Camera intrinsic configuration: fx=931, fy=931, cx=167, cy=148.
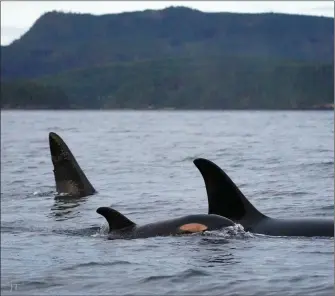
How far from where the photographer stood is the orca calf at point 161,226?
43.0 feet

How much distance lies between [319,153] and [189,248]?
26.5 meters

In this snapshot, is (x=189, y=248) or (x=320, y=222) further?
(x=320, y=222)

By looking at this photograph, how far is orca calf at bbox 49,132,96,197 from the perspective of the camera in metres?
19.3

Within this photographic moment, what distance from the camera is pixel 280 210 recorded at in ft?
60.0

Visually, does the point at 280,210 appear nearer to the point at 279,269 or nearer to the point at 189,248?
the point at 189,248

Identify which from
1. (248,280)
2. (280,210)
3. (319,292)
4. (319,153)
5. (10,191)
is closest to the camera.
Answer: (319,292)

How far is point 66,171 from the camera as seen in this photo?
1964cm

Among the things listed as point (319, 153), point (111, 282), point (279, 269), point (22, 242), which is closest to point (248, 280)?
point (279, 269)

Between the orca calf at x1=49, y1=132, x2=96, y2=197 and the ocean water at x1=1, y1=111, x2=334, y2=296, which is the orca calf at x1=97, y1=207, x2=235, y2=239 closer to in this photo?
the ocean water at x1=1, y1=111, x2=334, y2=296

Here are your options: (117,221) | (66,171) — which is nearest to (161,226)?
(117,221)

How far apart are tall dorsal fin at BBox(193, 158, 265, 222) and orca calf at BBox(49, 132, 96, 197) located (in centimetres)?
615

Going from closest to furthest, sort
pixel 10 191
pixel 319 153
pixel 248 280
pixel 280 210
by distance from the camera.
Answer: pixel 248 280, pixel 280 210, pixel 10 191, pixel 319 153

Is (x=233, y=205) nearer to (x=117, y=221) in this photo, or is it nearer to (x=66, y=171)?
(x=117, y=221)

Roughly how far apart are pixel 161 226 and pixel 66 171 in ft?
21.6
